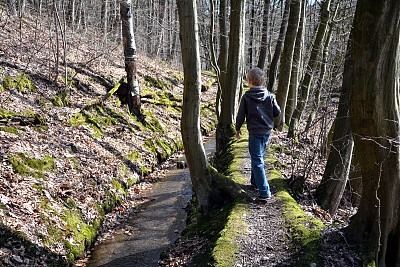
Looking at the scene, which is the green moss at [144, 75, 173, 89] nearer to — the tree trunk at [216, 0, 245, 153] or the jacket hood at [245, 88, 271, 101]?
the tree trunk at [216, 0, 245, 153]

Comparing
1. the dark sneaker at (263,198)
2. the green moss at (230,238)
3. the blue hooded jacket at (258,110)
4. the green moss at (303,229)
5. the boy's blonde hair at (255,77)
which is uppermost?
the boy's blonde hair at (255,77)

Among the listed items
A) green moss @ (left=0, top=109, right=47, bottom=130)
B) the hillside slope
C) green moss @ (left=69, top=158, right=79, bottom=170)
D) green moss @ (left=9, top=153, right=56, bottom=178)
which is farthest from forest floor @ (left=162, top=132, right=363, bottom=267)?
green moss @ (left=0, top=109, right=47, bottom=130)

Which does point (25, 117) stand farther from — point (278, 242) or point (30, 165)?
point (278, 242)

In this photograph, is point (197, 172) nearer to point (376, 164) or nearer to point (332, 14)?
point (376, 164)

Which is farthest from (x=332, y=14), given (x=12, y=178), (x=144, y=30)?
(x=144, y=30)

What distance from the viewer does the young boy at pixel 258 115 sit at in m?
5.94

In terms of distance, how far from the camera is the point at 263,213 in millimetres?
5770

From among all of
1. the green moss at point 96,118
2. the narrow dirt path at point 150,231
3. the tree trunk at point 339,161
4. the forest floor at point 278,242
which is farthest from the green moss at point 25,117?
the tree trunk at point 339,161

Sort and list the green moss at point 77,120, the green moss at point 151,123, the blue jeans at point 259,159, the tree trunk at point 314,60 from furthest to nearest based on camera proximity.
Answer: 1. the green moss at point 151,123
2. the tree trunk at point 314,60
3. the green moss at point 77,120
4. the blue jeans at point 259,159

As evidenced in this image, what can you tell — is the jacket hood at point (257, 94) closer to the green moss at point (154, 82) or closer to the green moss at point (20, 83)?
the green moss at point (20, 83)

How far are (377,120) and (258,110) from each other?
82.8 inches

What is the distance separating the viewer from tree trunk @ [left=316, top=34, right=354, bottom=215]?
6.89m

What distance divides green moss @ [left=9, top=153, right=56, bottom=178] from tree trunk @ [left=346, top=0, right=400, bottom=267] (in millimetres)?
5902

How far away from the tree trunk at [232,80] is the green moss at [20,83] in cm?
591
